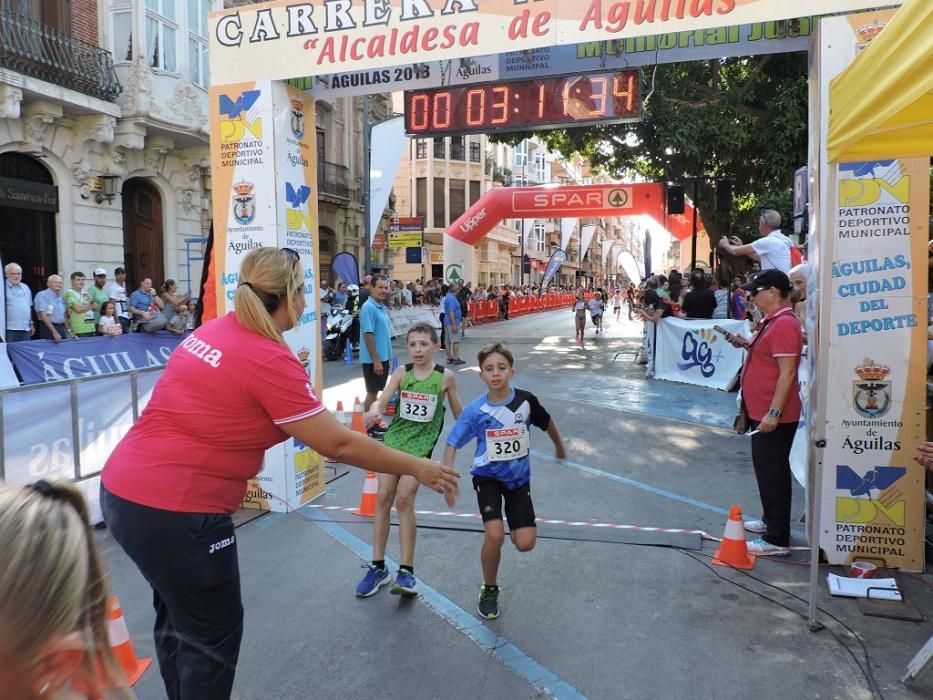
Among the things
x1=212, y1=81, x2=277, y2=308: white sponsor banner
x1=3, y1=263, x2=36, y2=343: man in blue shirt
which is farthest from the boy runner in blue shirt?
x1=3, y1=263, x2=36, y2=343: man in blue shirt

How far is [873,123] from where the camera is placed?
3125 mm

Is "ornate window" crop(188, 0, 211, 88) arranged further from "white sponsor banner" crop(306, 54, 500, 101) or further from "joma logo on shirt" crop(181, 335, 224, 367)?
"joma logo on shirt" crop(181, 335, 224, 367)

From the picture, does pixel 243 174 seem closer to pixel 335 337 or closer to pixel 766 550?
pixel 766 550

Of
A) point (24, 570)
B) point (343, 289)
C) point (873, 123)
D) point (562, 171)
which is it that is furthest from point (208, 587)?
point (562, 171)

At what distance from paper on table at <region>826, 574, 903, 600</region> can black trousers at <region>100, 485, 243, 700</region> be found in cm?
367

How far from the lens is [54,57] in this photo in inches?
565

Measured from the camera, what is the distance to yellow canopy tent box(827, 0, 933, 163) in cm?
271

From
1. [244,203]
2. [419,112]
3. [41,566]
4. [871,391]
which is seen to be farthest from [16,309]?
[41,566]

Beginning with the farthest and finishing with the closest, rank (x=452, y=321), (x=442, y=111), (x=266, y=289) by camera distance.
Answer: (x=452, y=321) → (x=442, y=111) → (x=266, y=289)

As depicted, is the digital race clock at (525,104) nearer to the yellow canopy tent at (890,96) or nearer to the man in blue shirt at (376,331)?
the yellow canopy tent at (890,96)

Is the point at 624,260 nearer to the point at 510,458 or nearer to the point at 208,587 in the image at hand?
the point at 510,458

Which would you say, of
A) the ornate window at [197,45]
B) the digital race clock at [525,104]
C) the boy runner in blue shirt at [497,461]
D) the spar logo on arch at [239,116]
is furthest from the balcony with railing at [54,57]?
the boy runner in blue shirt at [497,461]

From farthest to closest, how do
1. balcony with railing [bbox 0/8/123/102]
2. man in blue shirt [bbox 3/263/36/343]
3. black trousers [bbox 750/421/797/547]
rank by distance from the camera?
balcony with railing [bbox 0/8/123/102] < man in blue shirt [bbox 3/263/36/343] < black trousers [bbox 750/421/797/547]

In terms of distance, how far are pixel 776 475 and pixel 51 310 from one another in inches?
414
